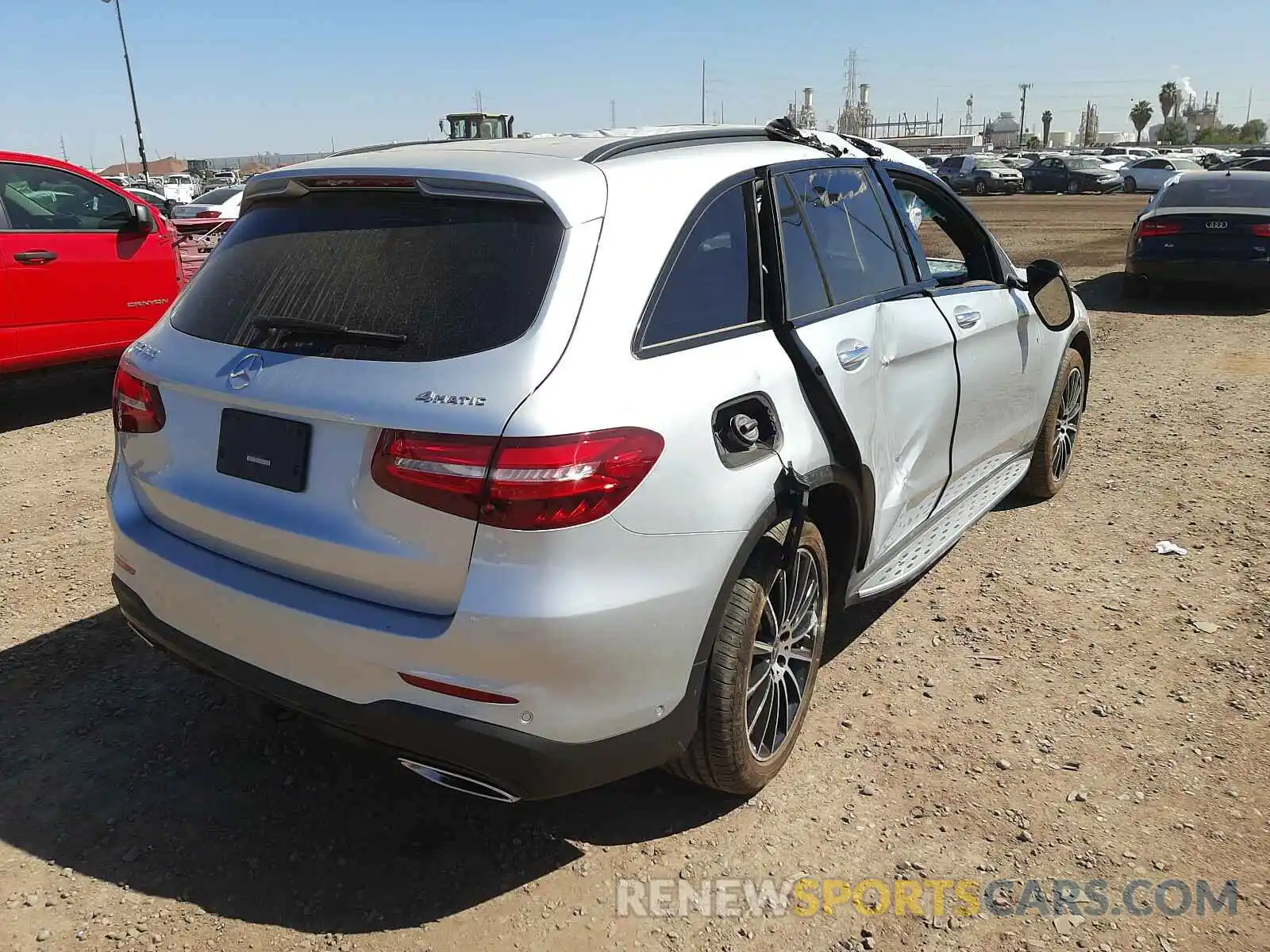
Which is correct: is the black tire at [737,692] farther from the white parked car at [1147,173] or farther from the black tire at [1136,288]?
the white parked car at [1147,173]

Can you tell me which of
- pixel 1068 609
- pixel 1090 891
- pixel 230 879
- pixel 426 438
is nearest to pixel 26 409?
pixel 230 879

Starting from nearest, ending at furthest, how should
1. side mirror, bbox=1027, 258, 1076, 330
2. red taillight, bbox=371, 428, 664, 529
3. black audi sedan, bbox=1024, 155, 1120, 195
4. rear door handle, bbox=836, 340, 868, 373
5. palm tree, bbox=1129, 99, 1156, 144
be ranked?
red taillight, bbox=371, 428, 664, 529 < rear door handle, bbox=836, 340, 868, 373 < side mirror, bbox=1027, 258, 1076, 330 < black audi sedan, bbox=1024, 155, 1120, 195 < palm tree, bbox=1129, 99, 1156, 144

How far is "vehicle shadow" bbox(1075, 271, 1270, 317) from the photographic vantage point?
11461 millimetres

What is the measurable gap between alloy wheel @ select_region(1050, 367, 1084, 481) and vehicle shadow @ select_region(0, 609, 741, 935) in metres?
3.26

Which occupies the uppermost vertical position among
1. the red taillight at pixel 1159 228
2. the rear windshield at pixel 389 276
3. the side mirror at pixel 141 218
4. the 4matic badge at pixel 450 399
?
the rear windshield at pixel 389 276

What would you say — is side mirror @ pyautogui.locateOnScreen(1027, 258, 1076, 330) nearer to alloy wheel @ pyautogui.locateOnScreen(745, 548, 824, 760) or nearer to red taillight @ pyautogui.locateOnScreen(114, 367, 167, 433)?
alloy wheel @ pyautogui.locateOnScreen(745, 548, 824, 760)

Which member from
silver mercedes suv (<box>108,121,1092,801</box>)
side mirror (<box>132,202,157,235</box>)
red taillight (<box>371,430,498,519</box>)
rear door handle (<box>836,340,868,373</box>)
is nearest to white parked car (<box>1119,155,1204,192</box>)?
side mirror (<box>132,202,157,235</box>)

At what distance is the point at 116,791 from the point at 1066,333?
14.9 ft

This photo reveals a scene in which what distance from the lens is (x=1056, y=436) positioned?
524cm

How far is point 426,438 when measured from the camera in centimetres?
220

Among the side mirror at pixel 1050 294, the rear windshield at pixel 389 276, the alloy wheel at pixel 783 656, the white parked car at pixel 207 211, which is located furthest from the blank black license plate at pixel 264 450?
the white parked car at pixel 207 211
